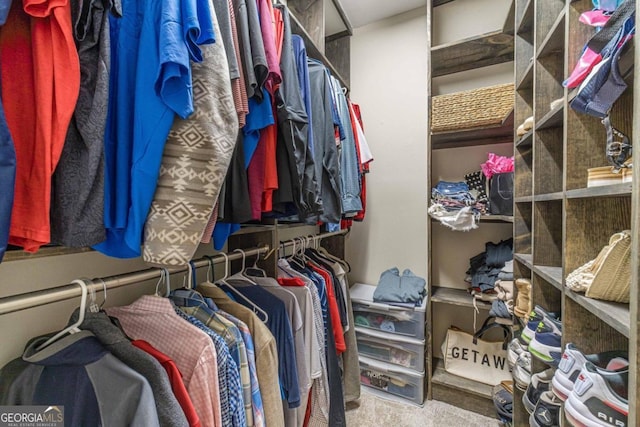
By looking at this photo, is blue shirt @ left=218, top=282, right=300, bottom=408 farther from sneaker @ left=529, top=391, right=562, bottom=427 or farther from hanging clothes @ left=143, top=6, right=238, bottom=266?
sneaker @ left=529, top=391, right=562, bottom=427

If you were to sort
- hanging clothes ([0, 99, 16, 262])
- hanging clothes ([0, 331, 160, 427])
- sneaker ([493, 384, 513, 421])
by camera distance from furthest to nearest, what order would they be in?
sneaker ([493, 384, 513, 421])
hanging clothes ([0, 331, 160, 427])
hanging clothes ([0, 99, 16, 262])

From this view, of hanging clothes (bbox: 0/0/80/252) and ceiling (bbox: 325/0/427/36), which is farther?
ceiling (bbox: 325/0/427/36)

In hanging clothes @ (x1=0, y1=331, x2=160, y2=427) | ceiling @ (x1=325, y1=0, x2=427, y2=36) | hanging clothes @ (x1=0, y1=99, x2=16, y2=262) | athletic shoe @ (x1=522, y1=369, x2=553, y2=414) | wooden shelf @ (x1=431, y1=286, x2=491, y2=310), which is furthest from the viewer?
ceiling @ (x1=325, y1=0, x2=427, y2=36)

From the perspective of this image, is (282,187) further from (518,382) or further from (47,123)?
(518,382)

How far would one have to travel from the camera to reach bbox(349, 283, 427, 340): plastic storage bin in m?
1.63

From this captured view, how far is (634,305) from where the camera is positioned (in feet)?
1.43

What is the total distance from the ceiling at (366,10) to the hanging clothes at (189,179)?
1.66 meters

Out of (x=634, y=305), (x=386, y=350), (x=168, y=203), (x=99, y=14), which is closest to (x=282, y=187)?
(x=168, y=203)

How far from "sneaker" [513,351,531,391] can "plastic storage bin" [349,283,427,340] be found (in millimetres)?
522

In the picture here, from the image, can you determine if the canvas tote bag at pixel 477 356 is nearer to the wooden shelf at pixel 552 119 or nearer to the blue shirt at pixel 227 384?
the wooden shelf at pixel 552 119

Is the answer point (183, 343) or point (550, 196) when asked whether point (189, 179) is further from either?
point (550, 196)

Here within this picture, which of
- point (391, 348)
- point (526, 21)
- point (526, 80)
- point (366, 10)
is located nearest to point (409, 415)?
point (391, 348)

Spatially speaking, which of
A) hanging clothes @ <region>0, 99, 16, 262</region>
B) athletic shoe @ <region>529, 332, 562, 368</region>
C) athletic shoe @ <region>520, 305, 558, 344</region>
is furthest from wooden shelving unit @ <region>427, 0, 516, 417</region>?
hanging clothes @ <region>0, 99, 16, 262</region>

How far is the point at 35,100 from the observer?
1.38 feet
